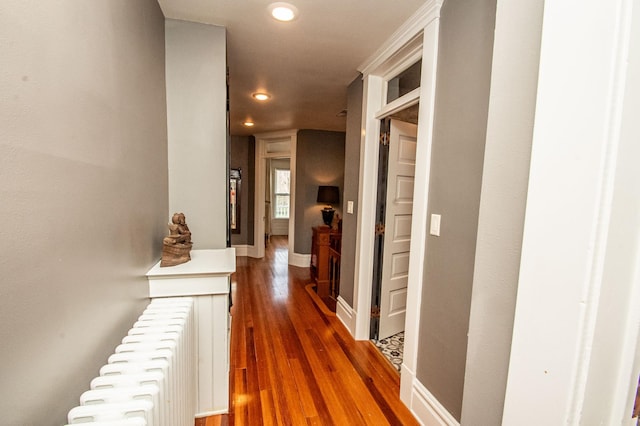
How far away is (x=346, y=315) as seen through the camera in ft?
9.67

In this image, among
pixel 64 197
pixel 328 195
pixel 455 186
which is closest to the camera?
pixel 64 197

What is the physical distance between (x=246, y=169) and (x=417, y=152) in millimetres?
4735

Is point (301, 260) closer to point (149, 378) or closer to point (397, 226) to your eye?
point (397, 226)

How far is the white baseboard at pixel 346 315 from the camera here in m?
2.76

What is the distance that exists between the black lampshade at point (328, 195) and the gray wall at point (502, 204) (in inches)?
176

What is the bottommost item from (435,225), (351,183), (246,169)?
(435,225)

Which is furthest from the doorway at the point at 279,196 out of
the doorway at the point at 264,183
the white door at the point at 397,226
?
the white door at the point at 397,226

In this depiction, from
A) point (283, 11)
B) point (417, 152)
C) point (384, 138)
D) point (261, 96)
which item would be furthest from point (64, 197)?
point (261, 96)

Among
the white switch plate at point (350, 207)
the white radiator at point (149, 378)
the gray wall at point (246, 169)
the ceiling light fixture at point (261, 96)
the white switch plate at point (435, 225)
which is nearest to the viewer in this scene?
the white radiator at point (149, 378)

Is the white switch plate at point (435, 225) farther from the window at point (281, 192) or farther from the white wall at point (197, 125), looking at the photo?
the window at point (281, 192)

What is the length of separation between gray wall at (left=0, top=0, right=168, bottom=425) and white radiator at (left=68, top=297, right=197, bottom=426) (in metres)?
0.08

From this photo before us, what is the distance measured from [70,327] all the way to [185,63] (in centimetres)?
176

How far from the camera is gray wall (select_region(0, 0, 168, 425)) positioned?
641 mm

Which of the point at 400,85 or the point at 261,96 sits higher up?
the point at 261,96
